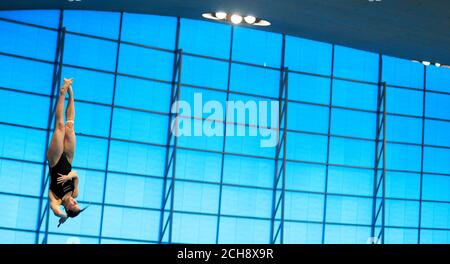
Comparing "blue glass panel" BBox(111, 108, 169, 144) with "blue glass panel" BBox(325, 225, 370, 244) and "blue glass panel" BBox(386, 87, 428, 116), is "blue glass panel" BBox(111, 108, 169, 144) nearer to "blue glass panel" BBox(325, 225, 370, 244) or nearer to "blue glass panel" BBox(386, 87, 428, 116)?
"blue glass panel" BBox(325, 225, 370, 244)

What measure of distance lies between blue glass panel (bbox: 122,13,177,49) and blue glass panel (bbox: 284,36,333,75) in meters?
5.56

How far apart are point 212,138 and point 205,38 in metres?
4.43

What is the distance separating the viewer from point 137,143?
29.0 metres

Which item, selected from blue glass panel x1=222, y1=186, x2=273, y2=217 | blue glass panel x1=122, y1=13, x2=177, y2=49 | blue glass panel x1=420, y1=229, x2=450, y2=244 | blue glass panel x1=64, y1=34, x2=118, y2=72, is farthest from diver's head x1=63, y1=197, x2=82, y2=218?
blue glass panel x1=420, y1=229, x2=450, y2=244

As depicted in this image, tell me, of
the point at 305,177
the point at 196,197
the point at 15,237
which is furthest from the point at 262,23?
the point at 15,237

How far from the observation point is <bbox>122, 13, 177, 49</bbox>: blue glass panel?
29.5m

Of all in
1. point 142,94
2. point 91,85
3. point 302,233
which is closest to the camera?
point 91,85

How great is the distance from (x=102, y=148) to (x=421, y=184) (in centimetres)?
1546

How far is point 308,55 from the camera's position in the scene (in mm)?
32375

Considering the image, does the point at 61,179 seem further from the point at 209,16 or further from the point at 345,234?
the point at 345,234

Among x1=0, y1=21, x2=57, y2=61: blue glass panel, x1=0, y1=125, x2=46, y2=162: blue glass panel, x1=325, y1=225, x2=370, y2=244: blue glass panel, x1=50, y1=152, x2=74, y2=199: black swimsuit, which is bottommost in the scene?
A: x1=50, y1=152, x2=74, y2=199: black swimsuit

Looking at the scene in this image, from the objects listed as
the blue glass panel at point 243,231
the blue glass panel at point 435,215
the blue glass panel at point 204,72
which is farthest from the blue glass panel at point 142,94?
the blue glass panel at point 435,215
